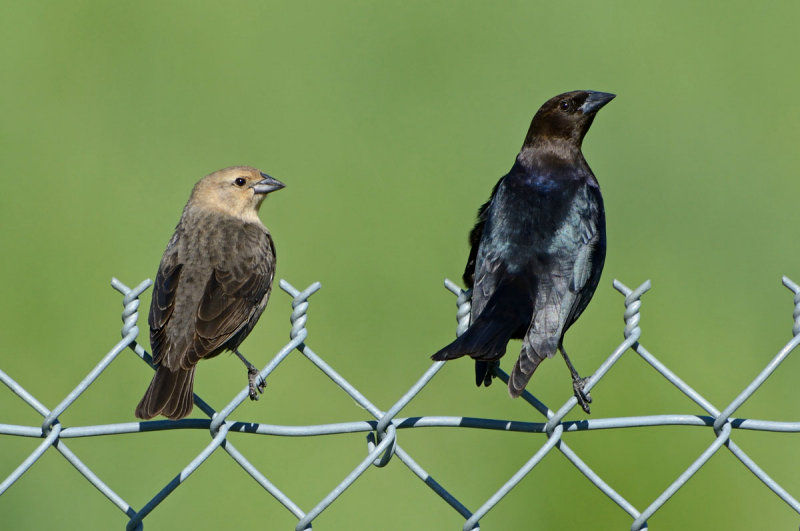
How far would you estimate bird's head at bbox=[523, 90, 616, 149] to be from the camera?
5121 millimetres

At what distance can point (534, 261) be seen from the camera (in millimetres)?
4457

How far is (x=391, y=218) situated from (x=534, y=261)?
4.13 metres

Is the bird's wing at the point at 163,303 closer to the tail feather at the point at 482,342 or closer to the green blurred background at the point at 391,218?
the tail feather at the point at 482,342

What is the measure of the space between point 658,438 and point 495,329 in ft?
10.4

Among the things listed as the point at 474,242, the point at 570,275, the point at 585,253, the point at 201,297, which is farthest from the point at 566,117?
the point at 201,297

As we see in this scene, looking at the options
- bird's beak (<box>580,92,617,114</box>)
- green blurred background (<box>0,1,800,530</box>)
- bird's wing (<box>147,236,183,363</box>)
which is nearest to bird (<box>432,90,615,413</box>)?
bird's beak (<box>580,92,617,114</box>)

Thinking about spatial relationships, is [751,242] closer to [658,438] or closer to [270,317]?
[658,438]

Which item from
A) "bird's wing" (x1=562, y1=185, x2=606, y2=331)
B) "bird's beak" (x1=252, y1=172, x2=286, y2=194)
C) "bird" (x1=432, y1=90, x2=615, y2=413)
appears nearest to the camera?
"bird" (x1=432, y1=90, x2=615, y2=413)

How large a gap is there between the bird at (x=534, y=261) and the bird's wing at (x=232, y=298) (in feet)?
2.59

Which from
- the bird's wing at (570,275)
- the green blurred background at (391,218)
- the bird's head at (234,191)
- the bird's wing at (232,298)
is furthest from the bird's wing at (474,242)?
the green blurred background at (391,218)

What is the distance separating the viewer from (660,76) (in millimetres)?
10094

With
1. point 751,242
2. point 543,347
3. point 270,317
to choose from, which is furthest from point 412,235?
point 543,347

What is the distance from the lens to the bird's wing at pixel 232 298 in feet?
15.1

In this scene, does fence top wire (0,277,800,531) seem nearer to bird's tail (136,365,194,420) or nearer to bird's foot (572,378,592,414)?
bird's foot (572,378,592,414)
